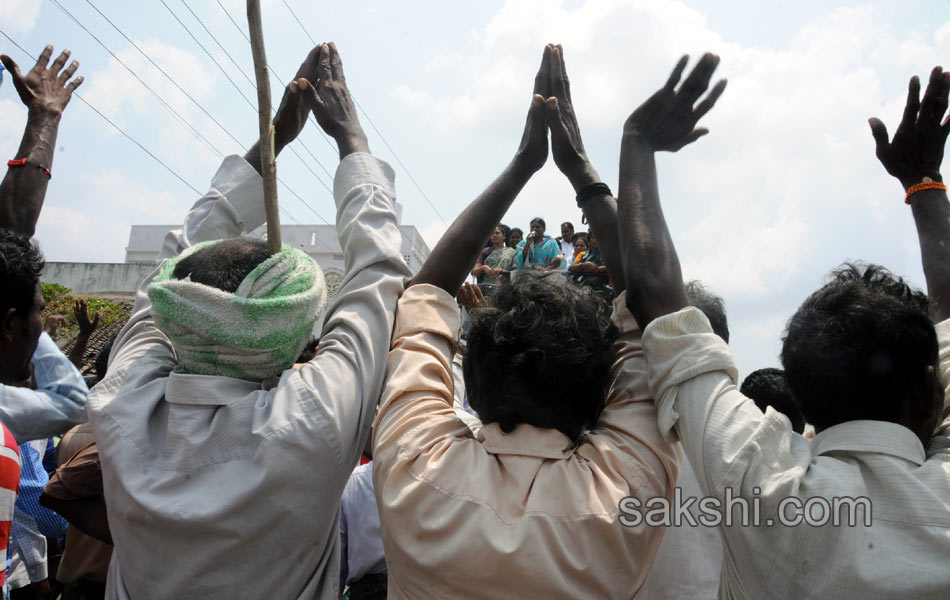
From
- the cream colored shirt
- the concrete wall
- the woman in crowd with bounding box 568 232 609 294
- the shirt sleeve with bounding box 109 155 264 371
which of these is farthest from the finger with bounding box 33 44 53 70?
the concrete wall

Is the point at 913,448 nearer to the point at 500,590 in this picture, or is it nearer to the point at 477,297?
the point at 500,590

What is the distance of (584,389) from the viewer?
1.82 meters

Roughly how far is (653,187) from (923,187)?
1320mm

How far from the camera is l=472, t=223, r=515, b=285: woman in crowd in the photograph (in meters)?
10.2

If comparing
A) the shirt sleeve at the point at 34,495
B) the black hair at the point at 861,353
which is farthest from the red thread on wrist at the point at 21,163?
the black hair at the point at 861,353

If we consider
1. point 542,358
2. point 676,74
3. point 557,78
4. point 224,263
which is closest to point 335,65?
point 557,78

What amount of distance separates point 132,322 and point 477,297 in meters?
2.23

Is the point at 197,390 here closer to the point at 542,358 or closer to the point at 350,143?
the point at 542,358

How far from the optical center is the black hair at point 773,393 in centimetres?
341

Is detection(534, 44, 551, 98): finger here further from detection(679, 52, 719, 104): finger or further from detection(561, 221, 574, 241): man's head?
detection(561, 221, 574, 241): man's head

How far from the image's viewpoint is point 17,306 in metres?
2.28

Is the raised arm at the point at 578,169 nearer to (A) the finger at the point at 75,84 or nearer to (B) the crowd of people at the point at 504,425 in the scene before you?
(B) the crowd of people at the point at 504,425

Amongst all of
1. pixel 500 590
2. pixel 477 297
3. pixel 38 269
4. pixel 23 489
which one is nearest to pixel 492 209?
pixel 500 590

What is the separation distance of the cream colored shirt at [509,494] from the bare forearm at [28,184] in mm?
1719
